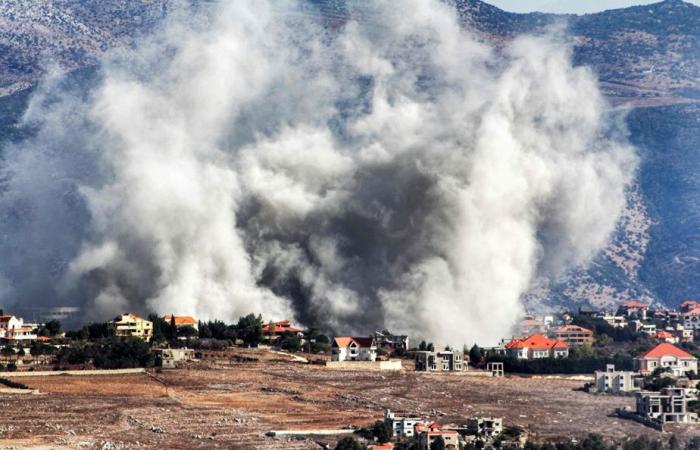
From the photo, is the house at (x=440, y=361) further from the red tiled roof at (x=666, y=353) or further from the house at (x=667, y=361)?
the red tiled roof at (x=666, y=353)

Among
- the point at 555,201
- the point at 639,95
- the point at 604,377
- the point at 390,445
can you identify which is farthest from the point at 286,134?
the point at 639,95

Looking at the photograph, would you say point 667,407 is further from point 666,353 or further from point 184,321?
point 184,321

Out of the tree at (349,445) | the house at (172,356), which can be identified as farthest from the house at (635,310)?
the tree at (349,445)

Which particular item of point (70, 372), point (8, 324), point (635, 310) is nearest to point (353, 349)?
point (70, 372)

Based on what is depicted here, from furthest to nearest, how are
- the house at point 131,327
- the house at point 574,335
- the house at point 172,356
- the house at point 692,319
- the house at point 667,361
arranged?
1. the house at point 692,319
2. the house at point 574,335
3. the house at point 131,327
4. the house at point 667,361
5. the house at point 172,356

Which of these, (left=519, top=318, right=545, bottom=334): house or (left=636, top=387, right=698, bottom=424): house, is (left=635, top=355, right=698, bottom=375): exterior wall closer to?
(left=636, top=387, right=698, bottom=424): house

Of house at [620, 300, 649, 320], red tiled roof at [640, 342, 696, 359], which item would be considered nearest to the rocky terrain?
house at [620, 300, 649, 320]
